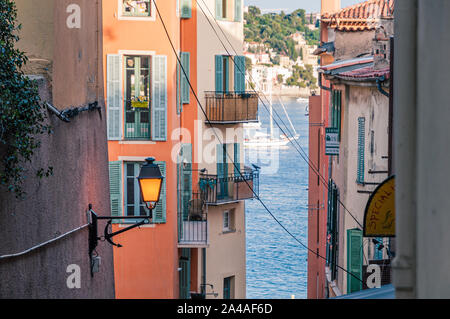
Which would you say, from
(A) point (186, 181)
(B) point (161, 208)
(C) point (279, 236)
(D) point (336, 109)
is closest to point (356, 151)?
(D) point (336, 109)

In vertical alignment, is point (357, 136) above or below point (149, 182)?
above

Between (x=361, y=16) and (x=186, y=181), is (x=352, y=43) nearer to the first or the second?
(x=361, y=16)

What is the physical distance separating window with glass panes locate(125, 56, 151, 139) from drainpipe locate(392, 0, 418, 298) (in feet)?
56.0

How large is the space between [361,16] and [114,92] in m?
6.76

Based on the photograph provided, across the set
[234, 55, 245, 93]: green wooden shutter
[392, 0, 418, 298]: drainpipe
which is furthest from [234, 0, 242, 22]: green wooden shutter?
[392, 0, 418, 298]: drainpipe

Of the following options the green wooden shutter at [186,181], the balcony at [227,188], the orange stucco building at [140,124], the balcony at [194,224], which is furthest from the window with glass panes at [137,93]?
the balcony at [227,188]

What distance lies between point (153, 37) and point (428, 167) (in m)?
17.7

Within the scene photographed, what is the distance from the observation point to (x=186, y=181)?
88.1 ft

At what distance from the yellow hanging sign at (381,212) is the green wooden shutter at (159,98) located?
12672mm

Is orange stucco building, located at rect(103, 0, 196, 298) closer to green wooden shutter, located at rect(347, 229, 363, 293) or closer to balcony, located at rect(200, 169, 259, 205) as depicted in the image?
balcony, located at rect(200, 169, 259, 205)

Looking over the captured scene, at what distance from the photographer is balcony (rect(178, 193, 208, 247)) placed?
80.4ft
